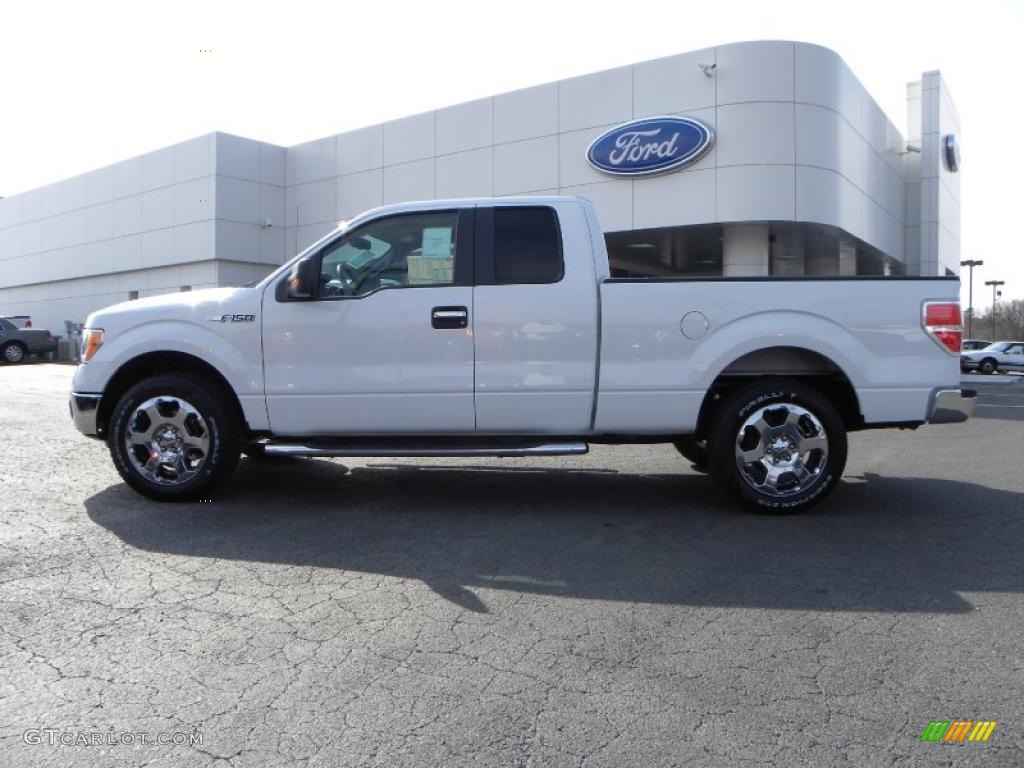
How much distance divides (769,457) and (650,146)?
1716cm

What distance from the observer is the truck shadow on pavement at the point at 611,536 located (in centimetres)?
412

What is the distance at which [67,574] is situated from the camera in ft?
14.0

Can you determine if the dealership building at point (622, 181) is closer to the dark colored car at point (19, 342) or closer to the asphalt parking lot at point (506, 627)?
the dark colored car at point (19, 342)

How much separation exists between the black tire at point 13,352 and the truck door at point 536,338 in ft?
102

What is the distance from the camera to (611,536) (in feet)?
16.6

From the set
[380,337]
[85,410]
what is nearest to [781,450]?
[380,337]

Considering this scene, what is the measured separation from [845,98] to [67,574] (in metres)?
22.1

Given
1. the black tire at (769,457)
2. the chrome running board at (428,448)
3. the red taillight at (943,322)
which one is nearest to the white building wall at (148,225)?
the chrome running board at (428,448)

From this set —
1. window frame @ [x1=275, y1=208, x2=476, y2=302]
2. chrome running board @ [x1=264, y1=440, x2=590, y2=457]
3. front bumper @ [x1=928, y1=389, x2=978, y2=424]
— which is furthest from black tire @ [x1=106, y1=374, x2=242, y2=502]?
front bumper @ [x1=928, y1=389, x2=978, y2=424]

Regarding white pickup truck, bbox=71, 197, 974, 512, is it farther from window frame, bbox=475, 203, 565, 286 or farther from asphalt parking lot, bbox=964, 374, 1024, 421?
asphalt parking lot, bbox=964, 374, 1024, 421

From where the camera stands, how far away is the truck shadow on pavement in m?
4.12

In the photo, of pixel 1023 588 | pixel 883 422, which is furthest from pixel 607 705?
pixel 883 422

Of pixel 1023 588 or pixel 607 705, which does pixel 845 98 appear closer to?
pixel 1023 588

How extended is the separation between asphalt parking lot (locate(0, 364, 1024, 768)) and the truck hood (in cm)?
135
